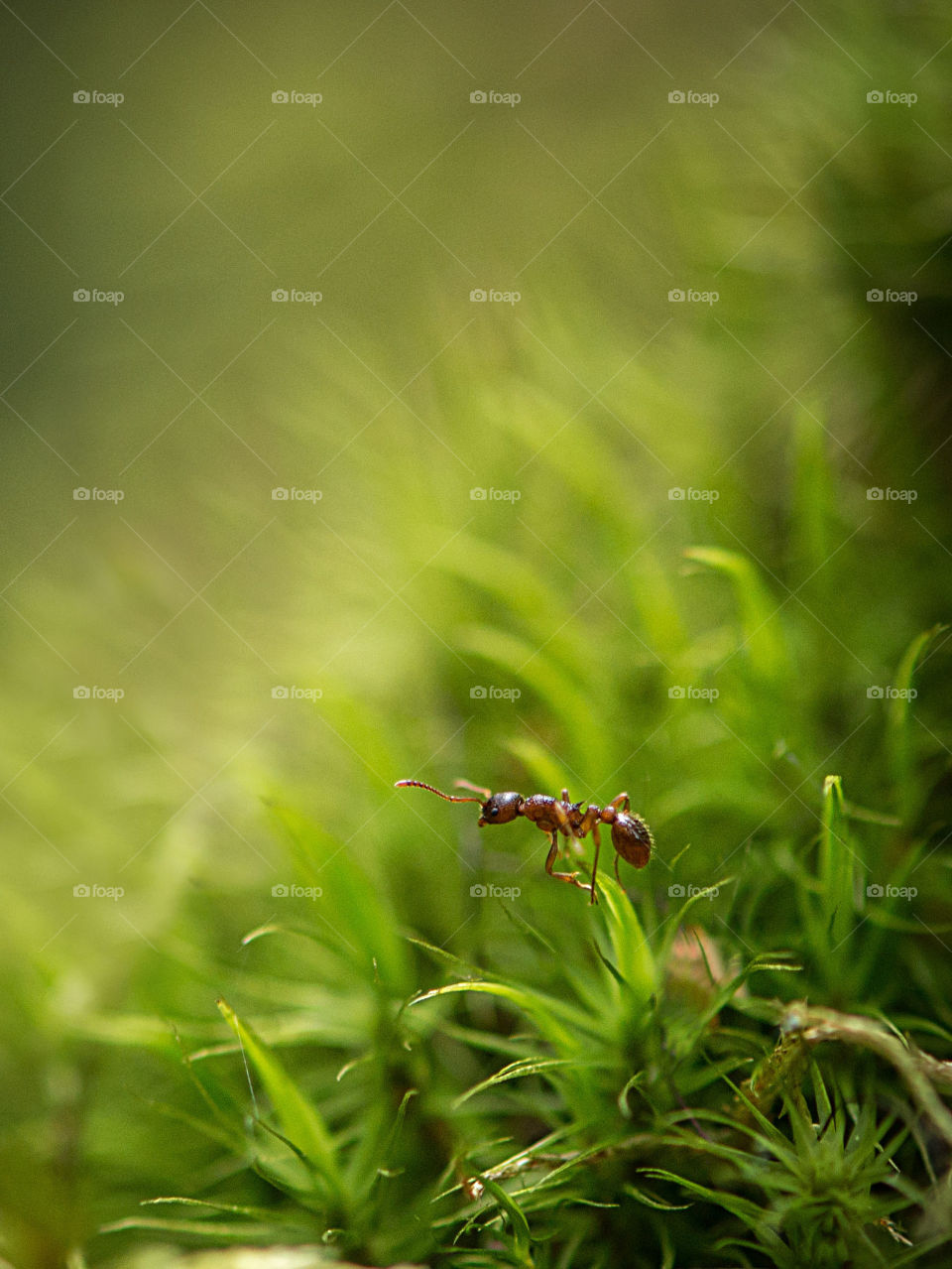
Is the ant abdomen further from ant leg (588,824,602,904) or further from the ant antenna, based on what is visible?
the ant antenna

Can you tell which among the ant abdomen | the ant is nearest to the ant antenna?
the ant

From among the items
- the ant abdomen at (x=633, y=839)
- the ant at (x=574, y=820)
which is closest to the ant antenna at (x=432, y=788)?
the ant at (x=574, y=820)

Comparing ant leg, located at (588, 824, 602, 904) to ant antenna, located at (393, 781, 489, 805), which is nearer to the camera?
ant leg, located at (588, 824, 602, 904)

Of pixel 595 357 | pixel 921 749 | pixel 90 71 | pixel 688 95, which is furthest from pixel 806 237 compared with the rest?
pixel 90 71

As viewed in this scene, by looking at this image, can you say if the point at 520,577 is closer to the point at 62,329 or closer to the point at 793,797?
the point at 793,797

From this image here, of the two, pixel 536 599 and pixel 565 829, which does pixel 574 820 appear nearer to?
pixel 565 829

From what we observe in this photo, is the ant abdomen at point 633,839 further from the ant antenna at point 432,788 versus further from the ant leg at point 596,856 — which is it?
the ant antenna at point 432,788
